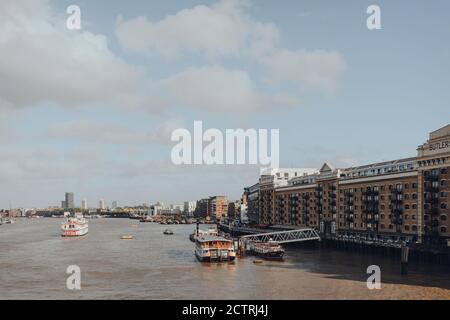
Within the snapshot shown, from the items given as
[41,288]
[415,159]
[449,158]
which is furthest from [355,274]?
[41,288]

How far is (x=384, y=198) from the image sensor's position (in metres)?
106

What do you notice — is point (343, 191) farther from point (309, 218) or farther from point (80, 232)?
point (80, 232)

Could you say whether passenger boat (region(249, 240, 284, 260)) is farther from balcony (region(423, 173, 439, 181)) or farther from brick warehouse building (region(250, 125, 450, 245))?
balcony (region(423, 173, 439, 181))

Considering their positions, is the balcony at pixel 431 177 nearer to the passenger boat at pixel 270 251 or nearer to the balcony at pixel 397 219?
the balcony at pixel 397 219

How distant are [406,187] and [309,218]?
4674 cm

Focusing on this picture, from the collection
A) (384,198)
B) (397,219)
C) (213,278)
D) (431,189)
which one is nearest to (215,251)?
(213,278)

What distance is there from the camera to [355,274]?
242ft

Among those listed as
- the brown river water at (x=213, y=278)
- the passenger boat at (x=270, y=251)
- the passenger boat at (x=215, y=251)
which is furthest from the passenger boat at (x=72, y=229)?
the passenger boat at (x=215, y=251)

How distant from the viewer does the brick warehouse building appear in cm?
8831

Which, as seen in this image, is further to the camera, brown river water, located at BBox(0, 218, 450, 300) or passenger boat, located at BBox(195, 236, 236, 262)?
passenger boat, located at BBox(195, 236, 236, 262)

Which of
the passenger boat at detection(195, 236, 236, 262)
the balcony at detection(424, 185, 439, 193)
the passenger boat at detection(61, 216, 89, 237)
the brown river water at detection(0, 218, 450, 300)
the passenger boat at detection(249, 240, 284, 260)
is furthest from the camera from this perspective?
the passenger boat at detection(61, 216, 89, 237)

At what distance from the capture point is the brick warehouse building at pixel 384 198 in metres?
88.3

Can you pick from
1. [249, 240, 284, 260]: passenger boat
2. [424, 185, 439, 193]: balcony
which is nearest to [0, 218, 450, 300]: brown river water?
[249, 240, 284, 260]: passenger boat
